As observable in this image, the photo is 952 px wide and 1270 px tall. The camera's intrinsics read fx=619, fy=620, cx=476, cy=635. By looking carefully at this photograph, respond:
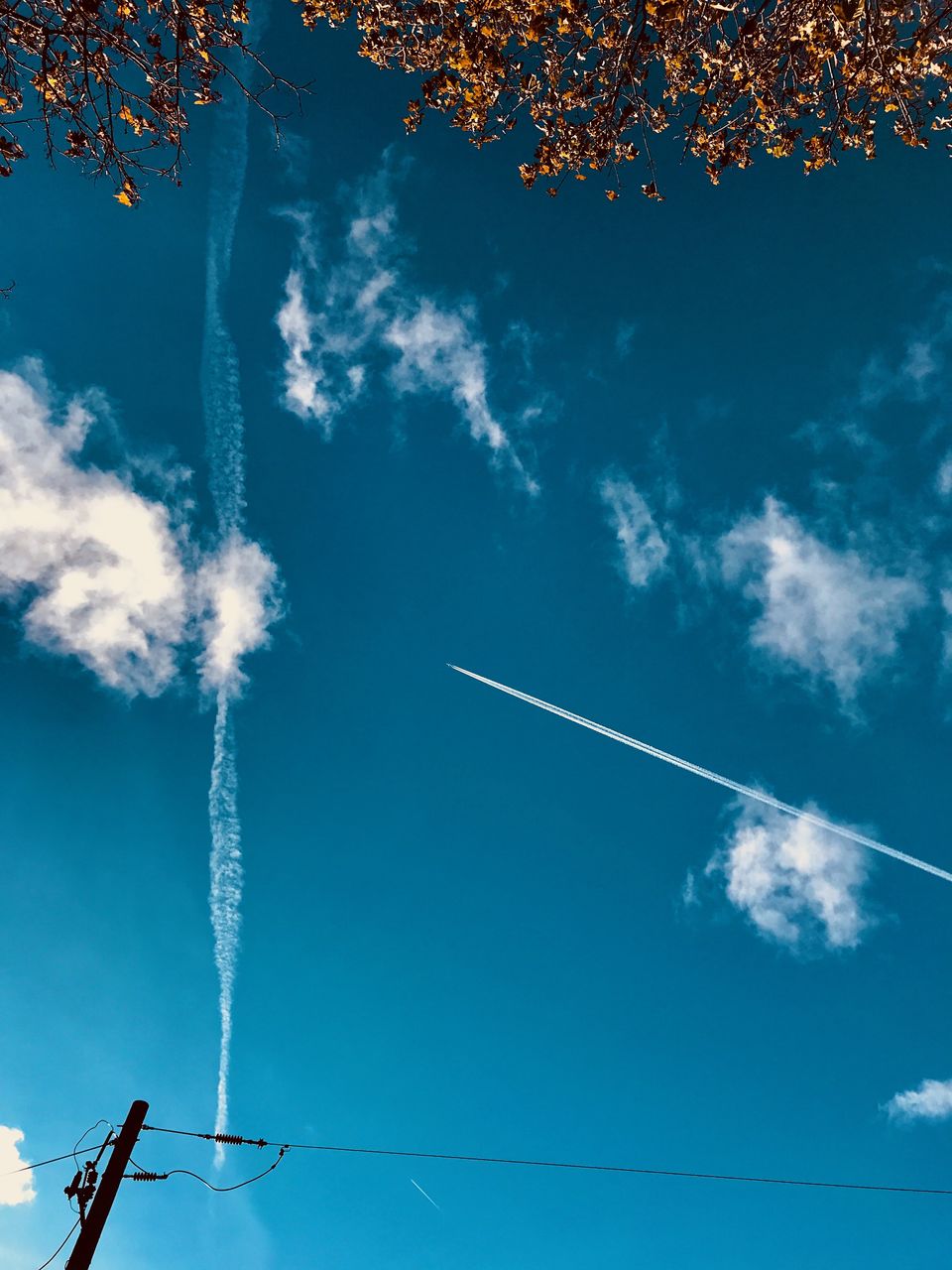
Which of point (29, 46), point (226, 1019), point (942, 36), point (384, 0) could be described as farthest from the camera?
point (226, 1019)

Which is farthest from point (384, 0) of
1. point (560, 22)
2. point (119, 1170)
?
point (119, 1170)

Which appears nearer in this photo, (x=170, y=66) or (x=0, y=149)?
(x=0, y=149)

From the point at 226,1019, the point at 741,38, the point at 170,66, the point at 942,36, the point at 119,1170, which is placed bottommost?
the point at 119,1170

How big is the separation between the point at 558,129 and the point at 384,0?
2.56 metres

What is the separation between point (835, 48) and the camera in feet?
24.3

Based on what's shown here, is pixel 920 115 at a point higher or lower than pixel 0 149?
higher

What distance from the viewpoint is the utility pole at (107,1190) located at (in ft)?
23.5

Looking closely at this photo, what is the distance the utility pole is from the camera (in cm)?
717

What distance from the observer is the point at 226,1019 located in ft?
124

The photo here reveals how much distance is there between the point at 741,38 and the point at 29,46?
27.1 ft

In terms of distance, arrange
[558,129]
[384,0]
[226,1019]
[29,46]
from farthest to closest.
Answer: [226,1019] < [558,129] < [384,0] < [29,46]

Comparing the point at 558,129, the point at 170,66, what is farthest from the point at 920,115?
the point at 170,66

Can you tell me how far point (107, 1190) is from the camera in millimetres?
7781

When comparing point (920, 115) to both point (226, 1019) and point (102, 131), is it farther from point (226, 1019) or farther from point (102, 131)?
point (226, 1019)
